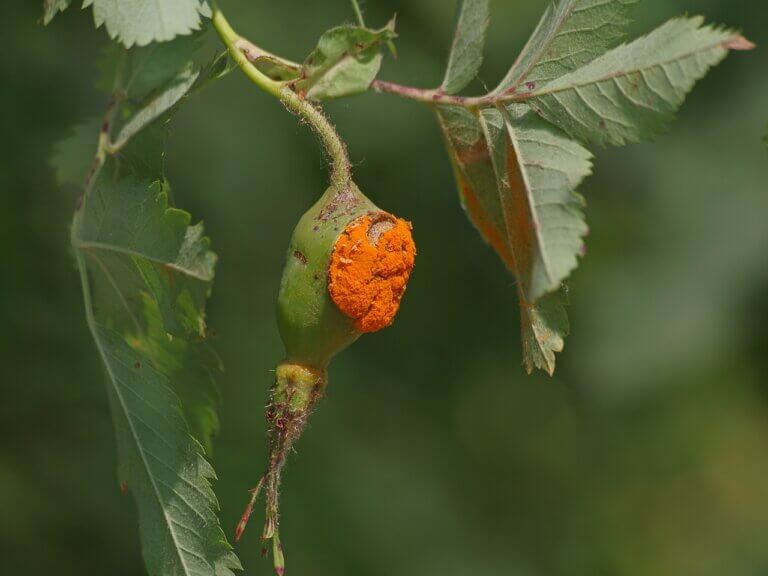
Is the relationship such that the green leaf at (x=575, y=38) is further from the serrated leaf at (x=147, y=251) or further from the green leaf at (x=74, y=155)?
the green leaf at (x=74, y=155)

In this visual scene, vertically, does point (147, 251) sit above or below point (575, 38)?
below

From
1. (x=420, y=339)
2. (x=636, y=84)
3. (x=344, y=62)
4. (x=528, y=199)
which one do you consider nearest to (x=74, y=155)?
(x=344, y=62)

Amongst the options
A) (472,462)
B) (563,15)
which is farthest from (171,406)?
(472,462)

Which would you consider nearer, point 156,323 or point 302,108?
point 302,108

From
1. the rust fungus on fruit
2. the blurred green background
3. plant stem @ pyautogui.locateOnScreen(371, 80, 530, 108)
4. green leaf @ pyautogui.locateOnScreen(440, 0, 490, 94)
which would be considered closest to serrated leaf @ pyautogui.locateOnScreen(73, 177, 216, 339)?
the rust fungus on fruit

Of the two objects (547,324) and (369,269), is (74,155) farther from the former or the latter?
(547,324)

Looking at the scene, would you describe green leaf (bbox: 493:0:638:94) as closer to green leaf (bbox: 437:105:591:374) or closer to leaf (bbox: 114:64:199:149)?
green leaf (bbox: 437:105:591:374)
